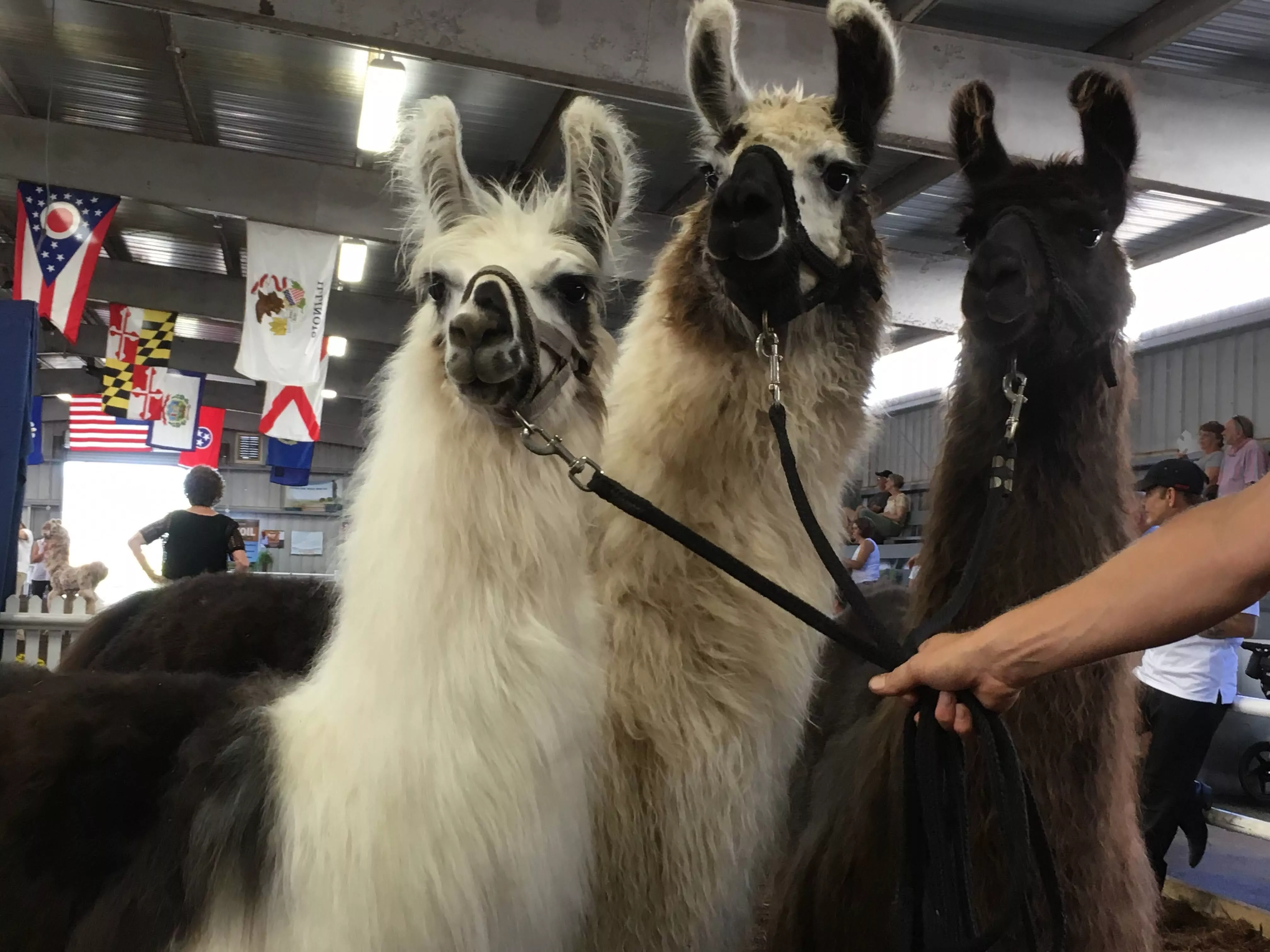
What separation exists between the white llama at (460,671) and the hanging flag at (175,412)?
1089 cm

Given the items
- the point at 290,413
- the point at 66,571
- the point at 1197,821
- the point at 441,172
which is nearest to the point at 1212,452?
the point at 1197,821

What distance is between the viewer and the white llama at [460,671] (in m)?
1.15

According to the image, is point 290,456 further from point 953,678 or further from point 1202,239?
point 953,678

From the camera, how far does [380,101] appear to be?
520 centimetres

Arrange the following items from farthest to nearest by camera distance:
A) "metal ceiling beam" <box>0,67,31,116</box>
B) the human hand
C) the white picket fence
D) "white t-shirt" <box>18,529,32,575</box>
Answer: "white t-shirt" <box>18,529,32,575</box> → "metal ceiling beam" <box>0,67,31,116</box> → the white picket fence → the human hand

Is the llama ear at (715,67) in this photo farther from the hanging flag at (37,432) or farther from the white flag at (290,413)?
the white flag at (290,413)

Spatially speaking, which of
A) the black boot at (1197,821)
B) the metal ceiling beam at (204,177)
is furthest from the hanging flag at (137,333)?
the black boot at (1197,821)

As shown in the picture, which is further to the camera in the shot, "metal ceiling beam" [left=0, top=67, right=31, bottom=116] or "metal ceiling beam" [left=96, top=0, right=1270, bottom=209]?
"metal ceiling beam" [left=0, top=67, right=31, bottom=116]

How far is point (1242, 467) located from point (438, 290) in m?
6.25

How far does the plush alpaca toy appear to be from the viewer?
599 cm

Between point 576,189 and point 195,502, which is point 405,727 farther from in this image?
point 195,502

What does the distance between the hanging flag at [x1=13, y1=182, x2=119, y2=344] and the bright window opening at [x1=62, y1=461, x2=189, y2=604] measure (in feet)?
36.7

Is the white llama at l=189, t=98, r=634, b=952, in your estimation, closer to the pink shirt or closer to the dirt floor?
the dirt floor

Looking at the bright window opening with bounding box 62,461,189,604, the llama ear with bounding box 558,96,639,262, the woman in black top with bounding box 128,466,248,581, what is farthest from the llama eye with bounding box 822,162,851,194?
the bright window opening with bounding box 62,461,189,604
